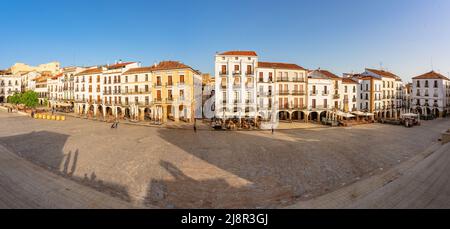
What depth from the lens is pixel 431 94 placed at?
5656cm

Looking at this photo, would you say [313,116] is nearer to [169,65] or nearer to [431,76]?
[169,65]

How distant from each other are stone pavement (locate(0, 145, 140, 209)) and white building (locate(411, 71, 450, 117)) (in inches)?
2717

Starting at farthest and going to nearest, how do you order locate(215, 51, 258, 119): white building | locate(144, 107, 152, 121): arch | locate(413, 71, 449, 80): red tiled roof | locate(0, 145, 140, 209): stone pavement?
locate(413, 71, 449, 80): red tiled roof, locate(144, 107, 152, 121): arch, locate(215, 51, 258, 119): white building, locate(0, 145, 140, 209): stone pavement

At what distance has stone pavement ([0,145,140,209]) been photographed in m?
9.06

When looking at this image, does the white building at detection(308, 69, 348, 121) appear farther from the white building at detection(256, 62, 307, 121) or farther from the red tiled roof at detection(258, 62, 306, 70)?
the red tiled roof at detection(258, 62, 306, 70)

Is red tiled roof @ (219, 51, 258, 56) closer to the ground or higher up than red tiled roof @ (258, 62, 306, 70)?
higher up

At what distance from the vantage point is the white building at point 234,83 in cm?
3631

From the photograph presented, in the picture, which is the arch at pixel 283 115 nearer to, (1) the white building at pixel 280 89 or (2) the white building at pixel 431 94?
(1) the white building at pixel 280 89

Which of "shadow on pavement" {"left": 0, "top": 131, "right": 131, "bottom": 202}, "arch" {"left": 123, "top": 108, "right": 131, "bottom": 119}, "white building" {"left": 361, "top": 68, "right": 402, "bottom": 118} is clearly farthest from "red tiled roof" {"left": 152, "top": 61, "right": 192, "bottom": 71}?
"white building" {"left": 361, "top": 68, "right": 402, "bottom": 118}

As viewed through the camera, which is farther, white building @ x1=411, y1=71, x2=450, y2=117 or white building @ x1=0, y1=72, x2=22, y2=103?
white building @ x1=0, y1=72, x2=22, y2=103

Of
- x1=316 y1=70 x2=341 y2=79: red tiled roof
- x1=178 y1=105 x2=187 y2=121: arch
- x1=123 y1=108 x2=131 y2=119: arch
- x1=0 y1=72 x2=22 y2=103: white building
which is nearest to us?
x1=178 y1=105 x2=187 y2=121: arch

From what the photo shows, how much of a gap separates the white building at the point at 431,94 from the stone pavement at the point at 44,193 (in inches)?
2717
